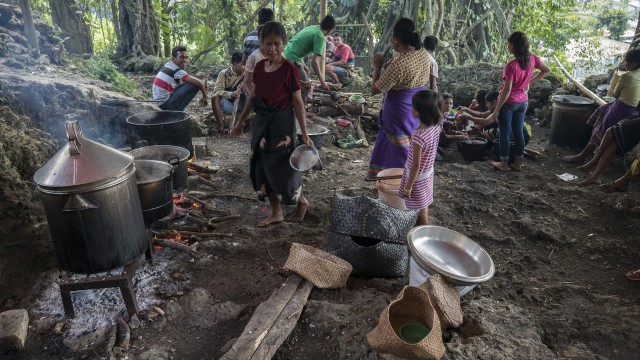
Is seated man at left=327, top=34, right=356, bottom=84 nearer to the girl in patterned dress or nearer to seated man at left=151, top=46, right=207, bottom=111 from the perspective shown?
seated man at left=151, top=46, right=207, bottom=111

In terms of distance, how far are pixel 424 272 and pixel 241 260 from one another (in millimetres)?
1796

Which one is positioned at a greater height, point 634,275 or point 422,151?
point 422,151


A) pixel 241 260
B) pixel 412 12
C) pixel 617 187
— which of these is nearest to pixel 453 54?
pixel 412 12

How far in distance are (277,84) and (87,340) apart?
8.41ft

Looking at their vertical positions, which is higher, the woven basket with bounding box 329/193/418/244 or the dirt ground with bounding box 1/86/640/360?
the woven basket with bounding box 329/193/418/244

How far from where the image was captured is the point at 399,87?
4.22 meters

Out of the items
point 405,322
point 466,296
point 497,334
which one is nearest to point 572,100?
point 466,296

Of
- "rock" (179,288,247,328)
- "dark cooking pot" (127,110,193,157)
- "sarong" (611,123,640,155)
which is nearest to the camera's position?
"rock" (179,288,247,328)

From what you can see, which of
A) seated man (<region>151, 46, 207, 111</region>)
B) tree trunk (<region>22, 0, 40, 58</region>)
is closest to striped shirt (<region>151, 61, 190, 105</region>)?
seated man (<region>151, 46, 207, 111</region>)

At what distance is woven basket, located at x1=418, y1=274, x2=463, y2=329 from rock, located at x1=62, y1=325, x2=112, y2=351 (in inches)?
86.7

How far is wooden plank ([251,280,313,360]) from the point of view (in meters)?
2.51

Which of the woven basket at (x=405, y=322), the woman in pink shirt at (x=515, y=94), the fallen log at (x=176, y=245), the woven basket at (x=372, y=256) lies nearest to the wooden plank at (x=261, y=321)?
the woven basket at (x=372, y=256)

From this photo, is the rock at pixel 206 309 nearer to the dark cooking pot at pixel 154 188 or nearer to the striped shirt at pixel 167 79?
the dark cooking pot at pixel 154 188

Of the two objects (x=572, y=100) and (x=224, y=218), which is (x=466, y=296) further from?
(x=572, y=100)
